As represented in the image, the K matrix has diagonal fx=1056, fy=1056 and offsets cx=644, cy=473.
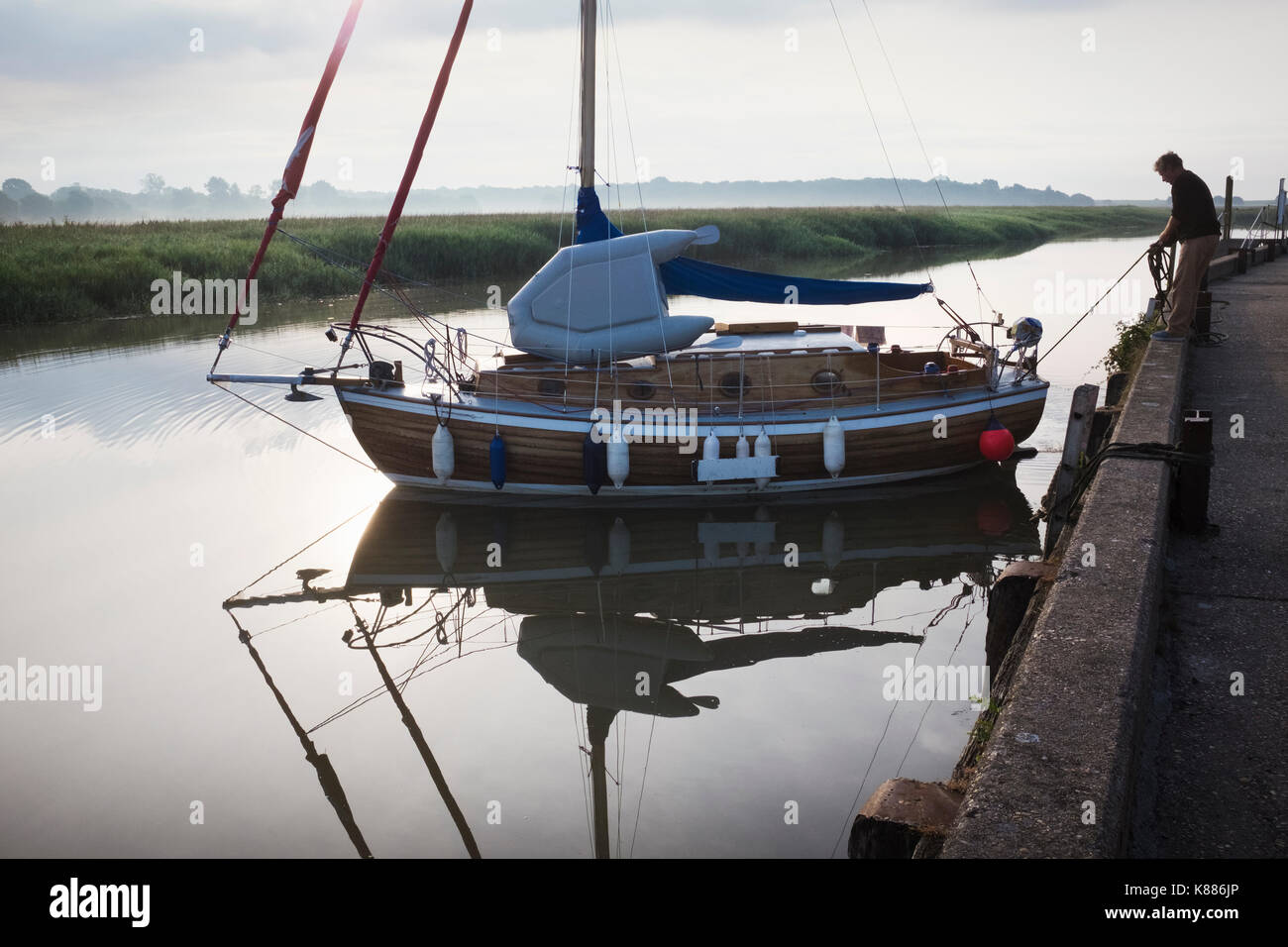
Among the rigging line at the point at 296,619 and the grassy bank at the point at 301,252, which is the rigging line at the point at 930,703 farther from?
the grassy bank at the point at 301,252

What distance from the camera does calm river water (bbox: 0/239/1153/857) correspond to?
6.89m

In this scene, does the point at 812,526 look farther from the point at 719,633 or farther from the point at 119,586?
the point at 119,586

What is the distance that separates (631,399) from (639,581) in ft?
9.66

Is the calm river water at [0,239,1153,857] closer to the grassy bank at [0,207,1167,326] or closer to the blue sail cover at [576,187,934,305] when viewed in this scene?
the blue sail cover at [576,187,934,305]

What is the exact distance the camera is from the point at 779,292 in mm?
14016

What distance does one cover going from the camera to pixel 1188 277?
12.3 meters

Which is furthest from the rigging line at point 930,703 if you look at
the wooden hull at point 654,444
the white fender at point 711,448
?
the white fender at point 711,448

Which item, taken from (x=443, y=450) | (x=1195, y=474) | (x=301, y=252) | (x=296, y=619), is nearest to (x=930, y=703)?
(x=1195, y=474)

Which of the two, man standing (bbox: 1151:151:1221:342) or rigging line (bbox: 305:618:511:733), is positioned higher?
man standing (bbox: 1151:151:1221:342)

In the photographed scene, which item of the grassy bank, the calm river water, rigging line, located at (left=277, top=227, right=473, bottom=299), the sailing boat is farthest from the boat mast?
the grassy bank

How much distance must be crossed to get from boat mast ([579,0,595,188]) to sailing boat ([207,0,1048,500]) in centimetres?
2

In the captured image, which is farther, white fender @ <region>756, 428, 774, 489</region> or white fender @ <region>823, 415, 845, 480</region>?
white fender @ <region>823, 415, 845, 480</region>

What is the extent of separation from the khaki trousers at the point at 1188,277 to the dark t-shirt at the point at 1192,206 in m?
0.11
